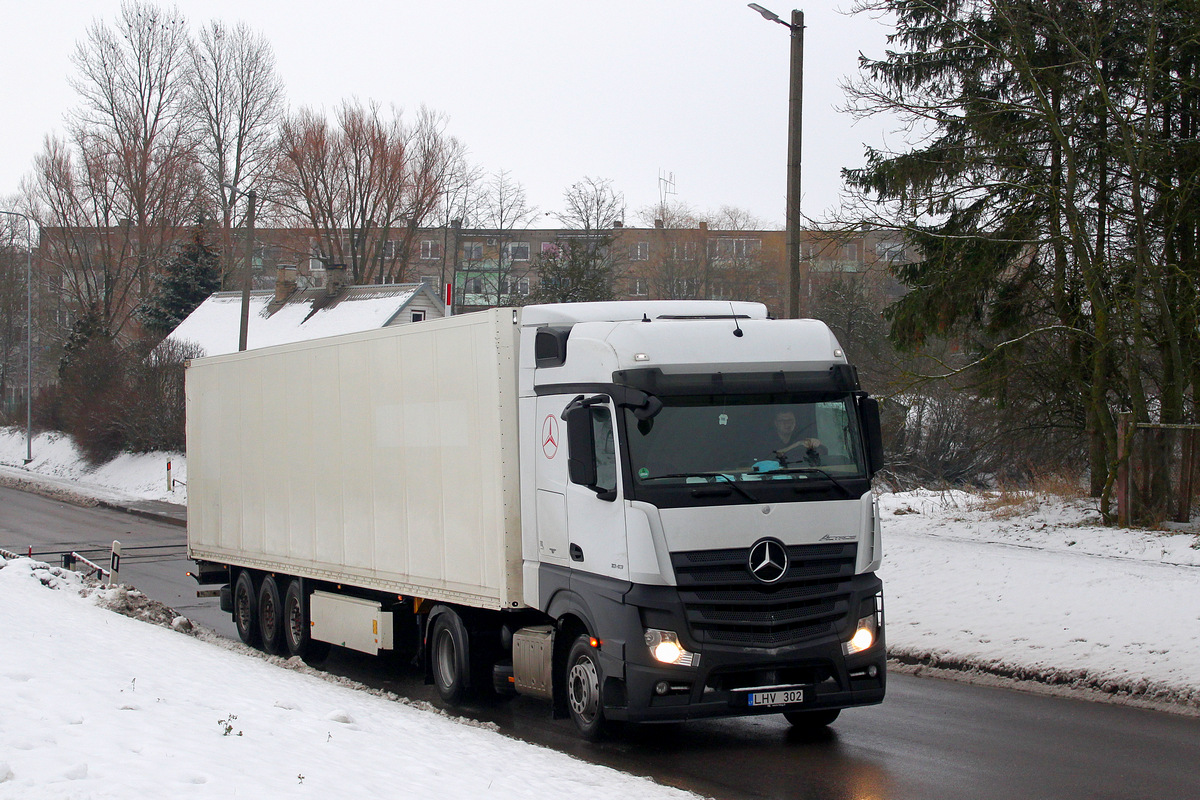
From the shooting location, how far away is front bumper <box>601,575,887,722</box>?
7.62m

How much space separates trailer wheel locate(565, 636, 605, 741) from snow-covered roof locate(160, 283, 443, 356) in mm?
39085

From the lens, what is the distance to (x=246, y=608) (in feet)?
45.5

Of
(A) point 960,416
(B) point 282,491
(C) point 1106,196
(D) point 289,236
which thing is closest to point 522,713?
(B) point 282,491

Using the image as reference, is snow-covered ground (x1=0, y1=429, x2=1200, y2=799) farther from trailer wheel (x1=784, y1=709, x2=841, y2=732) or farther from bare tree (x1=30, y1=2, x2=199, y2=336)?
bare tree (x1=30, y1=2, x2=199, y2=336)

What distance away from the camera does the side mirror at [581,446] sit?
7.90 m

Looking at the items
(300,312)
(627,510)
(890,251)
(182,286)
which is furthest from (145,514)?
(182,286)

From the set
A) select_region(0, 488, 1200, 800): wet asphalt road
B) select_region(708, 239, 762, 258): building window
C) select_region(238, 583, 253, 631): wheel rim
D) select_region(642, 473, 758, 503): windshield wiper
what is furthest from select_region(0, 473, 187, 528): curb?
select_region(708, 239, 762, 258): building window

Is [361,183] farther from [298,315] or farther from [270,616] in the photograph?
[270,616]

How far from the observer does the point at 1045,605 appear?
39.3ft

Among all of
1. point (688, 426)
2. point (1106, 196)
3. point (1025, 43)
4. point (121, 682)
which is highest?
point (1025, 43)

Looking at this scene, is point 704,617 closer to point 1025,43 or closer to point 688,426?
point 688,426

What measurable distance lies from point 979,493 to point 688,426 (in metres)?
13.6

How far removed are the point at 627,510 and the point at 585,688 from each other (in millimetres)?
1408

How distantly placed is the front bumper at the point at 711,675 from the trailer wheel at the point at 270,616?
630cm
